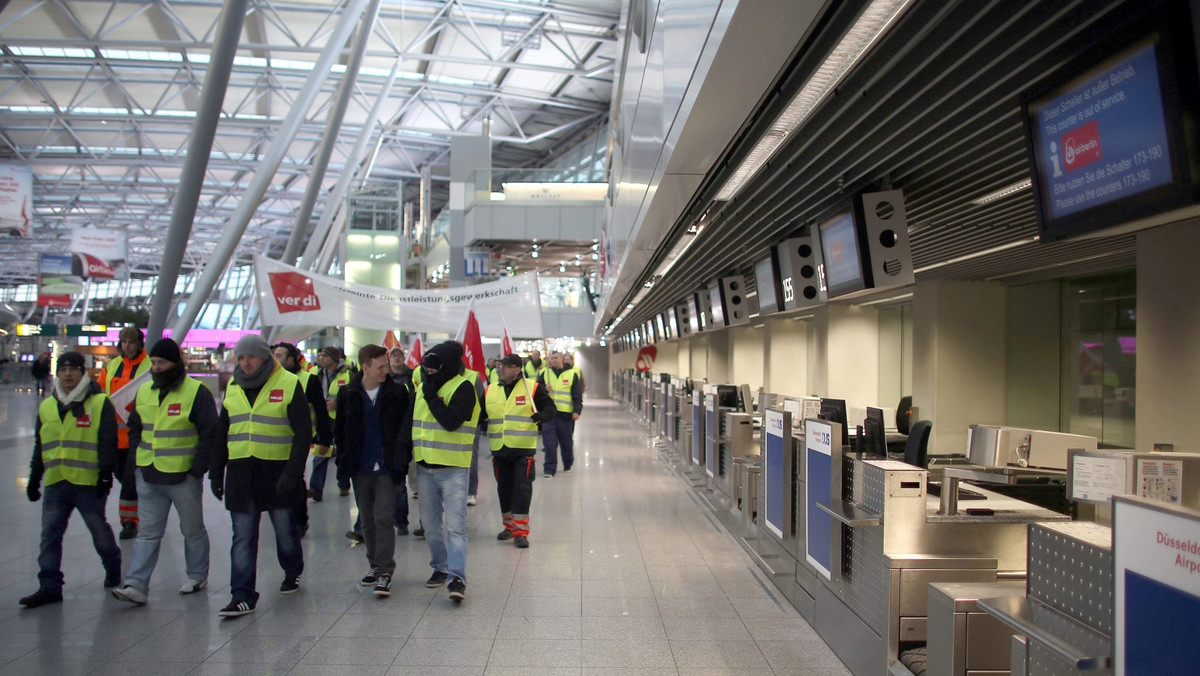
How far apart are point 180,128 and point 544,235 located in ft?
58.5

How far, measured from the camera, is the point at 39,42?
71.8ft

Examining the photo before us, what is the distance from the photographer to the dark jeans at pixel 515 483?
Answer: 735 centimetres

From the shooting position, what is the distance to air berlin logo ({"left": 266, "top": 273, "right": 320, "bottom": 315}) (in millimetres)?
9391

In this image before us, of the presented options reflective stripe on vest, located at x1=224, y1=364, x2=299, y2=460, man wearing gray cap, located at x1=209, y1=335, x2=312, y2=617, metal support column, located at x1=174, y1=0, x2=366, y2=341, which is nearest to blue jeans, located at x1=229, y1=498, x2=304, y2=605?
man wearing gray cap, located at x1=209, y1=335, x2=312, y2=617

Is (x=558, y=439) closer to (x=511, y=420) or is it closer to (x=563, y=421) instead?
(x=563, y=421)

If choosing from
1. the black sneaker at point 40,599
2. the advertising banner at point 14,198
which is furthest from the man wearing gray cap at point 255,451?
the advertising banner at point 14,198

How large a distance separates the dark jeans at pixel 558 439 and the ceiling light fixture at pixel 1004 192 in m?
6.82

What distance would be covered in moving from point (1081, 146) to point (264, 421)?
→ 454 centimetres

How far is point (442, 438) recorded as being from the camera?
563 cm

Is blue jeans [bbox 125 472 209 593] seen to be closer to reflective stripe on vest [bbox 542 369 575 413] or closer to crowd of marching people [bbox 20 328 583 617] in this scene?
crowd of marching people [bbox 20 328 583 617]

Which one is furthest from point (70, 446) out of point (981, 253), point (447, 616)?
point (981, 253)

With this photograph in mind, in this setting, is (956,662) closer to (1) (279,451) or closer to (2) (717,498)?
(1) (279,451)

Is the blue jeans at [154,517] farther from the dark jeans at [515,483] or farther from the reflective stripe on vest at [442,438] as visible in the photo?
the dark jeans at [515,483]

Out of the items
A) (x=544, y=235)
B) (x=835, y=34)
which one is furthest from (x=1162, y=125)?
(x=544, y=235)
